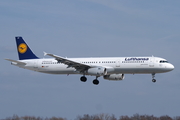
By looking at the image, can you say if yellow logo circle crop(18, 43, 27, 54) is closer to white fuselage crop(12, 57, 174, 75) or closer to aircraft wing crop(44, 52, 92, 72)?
white fuselage crop(12, 57, 174, 75)

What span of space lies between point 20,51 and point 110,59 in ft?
66.2

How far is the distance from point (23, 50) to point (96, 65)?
17172mm

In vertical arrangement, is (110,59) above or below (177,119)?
above

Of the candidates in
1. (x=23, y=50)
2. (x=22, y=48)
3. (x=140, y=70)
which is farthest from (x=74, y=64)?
(x=22, y=48)

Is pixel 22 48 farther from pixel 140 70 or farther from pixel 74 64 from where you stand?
pixel 140 70

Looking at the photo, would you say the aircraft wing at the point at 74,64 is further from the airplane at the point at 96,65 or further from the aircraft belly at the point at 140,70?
the aircraft belly at the point at 140,70

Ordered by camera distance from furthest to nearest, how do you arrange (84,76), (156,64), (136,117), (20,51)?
1. (136,117)
2. (20,51)
3. (84,76)
4. (156,64)

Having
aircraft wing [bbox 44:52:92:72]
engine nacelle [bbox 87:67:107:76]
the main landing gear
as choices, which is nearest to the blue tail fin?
aircraft wing [bbox 44:52:92:72]

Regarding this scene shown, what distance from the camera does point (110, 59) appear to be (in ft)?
272

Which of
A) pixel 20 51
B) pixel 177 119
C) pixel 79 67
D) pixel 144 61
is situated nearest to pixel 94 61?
pixel 79 67

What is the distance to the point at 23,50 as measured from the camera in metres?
92.2

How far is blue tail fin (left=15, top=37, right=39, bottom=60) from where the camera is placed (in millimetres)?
91125

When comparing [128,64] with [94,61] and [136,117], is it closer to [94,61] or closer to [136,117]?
[94,61]

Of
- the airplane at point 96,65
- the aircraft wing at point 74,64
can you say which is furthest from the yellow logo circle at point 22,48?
the aircraft wing at point 74,64
